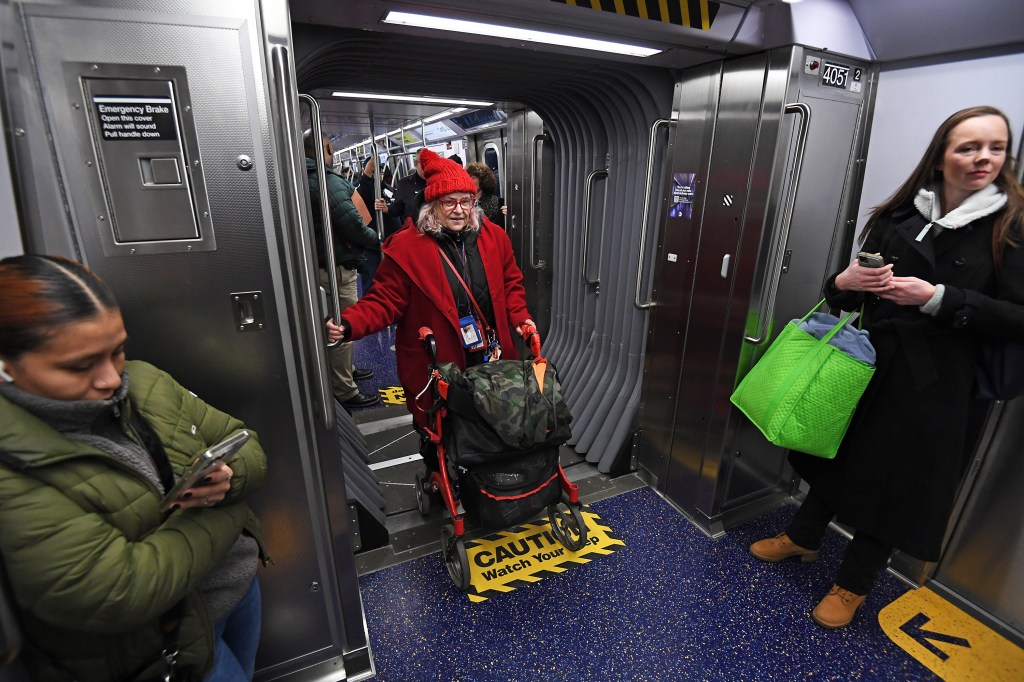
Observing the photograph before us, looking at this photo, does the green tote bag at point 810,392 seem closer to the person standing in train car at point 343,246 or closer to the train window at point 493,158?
the person standing in train car at point 343,246

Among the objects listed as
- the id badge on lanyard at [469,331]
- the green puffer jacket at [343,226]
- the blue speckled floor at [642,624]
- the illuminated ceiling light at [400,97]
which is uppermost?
the illuminated ceiling light at [400,97]

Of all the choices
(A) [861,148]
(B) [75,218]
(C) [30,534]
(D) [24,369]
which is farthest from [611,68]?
(C) [30,534]

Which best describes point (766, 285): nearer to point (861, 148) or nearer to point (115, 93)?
point (861, 148)

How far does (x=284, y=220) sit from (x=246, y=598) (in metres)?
1.19

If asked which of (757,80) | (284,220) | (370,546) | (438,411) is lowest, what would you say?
(370,546)

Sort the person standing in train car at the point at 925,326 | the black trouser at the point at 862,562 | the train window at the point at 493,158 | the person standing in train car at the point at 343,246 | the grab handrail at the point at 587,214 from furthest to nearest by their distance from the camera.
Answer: the train window at the point at 493,158 < the person standing in train car at the point at 343,246 < the grab handrail at the point at 587,214 < the black trouser at the point at 862,562 < the person standing in train car at the point at 925,326

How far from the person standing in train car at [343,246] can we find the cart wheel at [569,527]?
1.82 metres

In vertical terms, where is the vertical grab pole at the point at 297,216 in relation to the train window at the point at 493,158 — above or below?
below

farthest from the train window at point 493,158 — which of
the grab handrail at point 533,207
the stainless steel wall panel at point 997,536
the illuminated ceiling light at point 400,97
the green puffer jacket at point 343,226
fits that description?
the stainless steel wall panel at point 997,536

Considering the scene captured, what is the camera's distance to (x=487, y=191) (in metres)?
5.11

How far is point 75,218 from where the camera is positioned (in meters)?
1.43

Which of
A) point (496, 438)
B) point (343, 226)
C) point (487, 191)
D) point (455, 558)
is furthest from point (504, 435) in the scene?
point (487, 191)

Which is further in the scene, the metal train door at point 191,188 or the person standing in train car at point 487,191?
the person standing in train car at point 487,191

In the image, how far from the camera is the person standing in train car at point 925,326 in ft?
6.28
